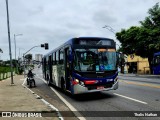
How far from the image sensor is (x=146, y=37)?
46.2 m

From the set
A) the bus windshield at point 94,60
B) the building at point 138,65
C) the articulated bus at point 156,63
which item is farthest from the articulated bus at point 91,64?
the building at point 138,65

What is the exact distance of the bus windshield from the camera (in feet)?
43.9

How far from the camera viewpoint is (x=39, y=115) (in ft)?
32.0

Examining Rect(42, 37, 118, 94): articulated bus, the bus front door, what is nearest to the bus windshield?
Rect(42, 37, 118, 94): articulated bus

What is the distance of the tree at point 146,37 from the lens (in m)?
44.5

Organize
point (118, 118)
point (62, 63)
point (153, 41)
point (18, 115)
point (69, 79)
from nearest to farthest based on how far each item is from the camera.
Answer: point (118, 118)
point (18, 115)
point (69, 79)
point (62, 63)
point (153, 41)

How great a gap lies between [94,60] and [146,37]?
113 ft

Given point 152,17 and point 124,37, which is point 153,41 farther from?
point 124,37

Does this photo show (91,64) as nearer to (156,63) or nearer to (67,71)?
(67,71)

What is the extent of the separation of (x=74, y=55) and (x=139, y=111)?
466cm

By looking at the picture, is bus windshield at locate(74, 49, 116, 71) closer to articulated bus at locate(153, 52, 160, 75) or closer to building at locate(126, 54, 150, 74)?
articulated bus at locate(153, 52, 160, 75)

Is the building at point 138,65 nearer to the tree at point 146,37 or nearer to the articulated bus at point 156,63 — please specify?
the tree at point 146,37

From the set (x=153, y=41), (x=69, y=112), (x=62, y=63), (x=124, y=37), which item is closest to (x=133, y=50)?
(x=124, y=37)

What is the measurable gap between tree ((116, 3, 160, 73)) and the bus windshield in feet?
96.9
